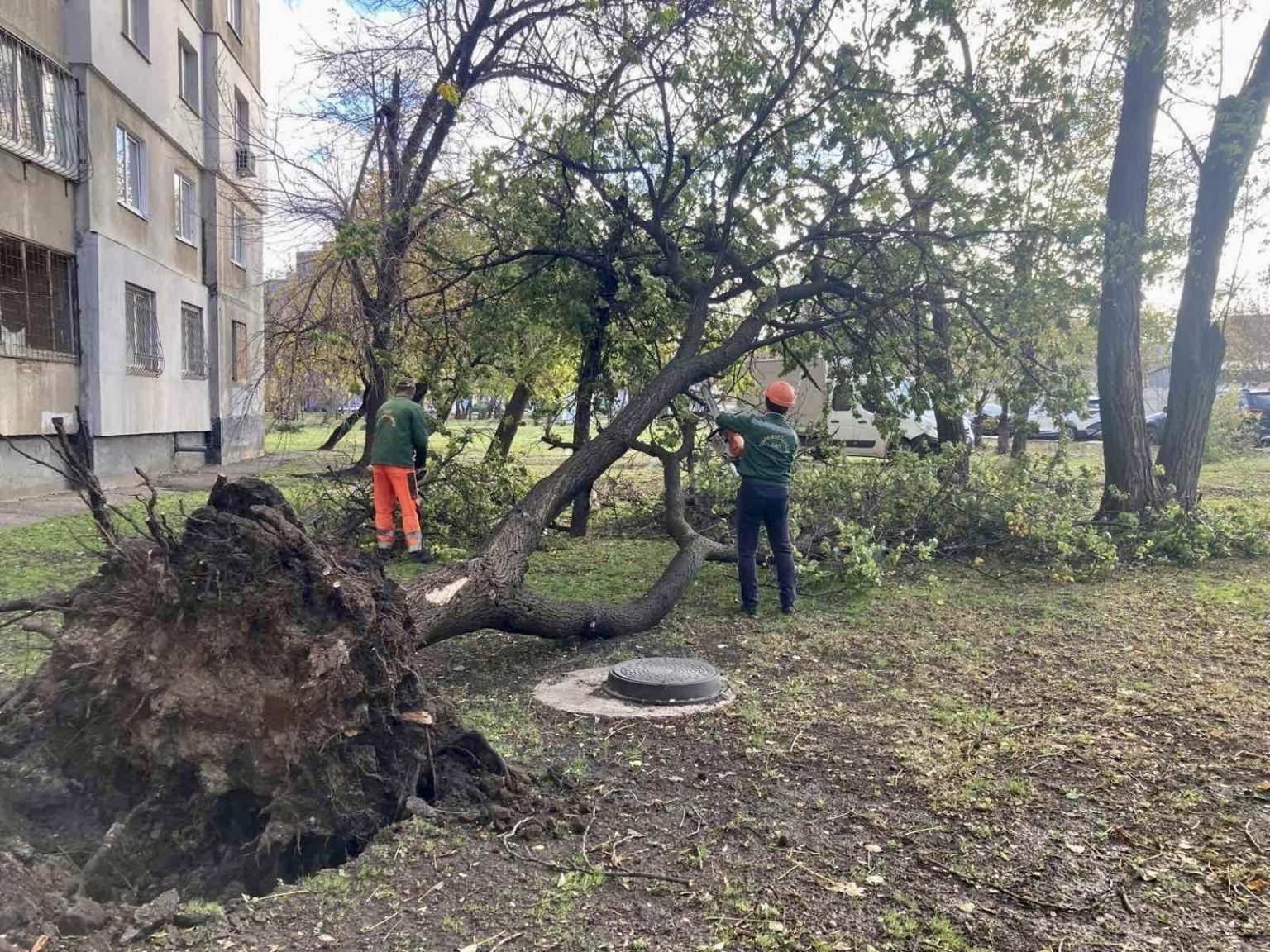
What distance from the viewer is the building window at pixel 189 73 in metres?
17.0

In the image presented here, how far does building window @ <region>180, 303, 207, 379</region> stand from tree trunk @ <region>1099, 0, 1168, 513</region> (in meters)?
14.6

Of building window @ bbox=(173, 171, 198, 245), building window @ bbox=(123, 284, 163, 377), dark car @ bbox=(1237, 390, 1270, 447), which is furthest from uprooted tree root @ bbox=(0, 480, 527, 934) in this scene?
dark car @ bbox=(1237, 390, 1270, 447)

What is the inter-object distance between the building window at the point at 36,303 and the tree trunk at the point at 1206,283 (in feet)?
42.3

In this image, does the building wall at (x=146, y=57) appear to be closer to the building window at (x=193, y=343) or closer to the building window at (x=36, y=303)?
the building window at (x=36, y=303)

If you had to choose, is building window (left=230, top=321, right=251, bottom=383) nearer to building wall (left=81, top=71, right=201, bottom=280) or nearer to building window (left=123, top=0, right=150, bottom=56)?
building wall (left=81, top=71, right=201, bottom=280)

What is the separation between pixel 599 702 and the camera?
4.77 m

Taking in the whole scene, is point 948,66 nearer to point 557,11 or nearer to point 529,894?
point 557,11

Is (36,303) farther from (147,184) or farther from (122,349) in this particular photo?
(147,184)

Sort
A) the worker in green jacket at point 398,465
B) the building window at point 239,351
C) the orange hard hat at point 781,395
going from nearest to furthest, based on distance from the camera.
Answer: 1. the orange hard hat at point 781,395
2. the worker in green jacket at point 398,465
3. the building window at point 239,351

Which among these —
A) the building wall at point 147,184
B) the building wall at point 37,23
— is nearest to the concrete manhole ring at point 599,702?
the building wall at point 37,23

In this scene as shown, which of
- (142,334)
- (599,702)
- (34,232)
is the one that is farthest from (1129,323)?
(142,334)

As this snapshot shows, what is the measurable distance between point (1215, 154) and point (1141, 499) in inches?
144

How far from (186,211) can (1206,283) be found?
53.0ft

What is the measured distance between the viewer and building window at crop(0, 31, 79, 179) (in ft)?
34.4
